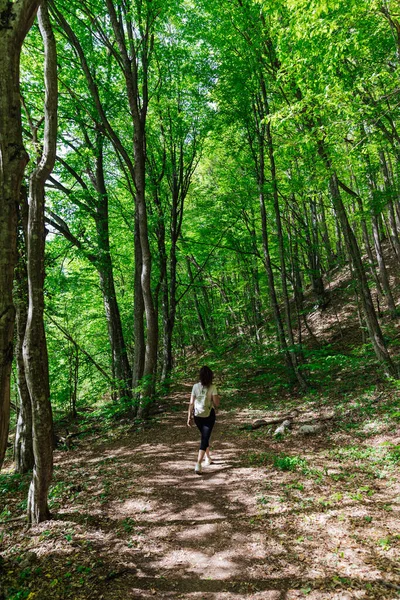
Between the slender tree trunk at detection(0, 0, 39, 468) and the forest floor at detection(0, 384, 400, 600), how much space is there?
1991 millimetres

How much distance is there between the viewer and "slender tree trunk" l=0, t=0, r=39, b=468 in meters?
2.68

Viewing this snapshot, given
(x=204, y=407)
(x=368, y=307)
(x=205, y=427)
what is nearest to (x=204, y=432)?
(x=205, y=427)

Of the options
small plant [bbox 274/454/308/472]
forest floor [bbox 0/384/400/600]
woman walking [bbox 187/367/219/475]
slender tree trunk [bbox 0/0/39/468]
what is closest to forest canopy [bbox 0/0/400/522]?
slender tree trunk [bbox 0/0/39/468]

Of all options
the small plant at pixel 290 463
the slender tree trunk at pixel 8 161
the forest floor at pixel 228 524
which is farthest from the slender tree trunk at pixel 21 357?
the small plant at pixel 290 463

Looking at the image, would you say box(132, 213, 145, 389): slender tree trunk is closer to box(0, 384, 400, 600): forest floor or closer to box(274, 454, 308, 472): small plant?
box(0, 384, 400, 600): forest floor

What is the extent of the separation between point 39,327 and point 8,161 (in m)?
2.21

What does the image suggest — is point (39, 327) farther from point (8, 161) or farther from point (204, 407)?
point (204, 407)

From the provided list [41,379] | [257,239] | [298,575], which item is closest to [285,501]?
[298,575]

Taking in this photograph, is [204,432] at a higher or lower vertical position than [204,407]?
lower

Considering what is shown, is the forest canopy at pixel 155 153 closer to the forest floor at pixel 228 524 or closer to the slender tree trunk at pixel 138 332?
the slender tree trunk at pixel 138 332

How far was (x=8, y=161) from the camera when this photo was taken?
2.78 meters

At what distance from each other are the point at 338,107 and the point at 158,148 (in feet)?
31.7

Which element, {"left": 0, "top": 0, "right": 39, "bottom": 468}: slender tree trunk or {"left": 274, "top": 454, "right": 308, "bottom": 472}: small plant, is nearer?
{"left": 0, "top": 0, "right": 39, "bottom": 468}: slender tree trunk

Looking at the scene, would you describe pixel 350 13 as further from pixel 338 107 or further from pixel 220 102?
pixel 220 102
